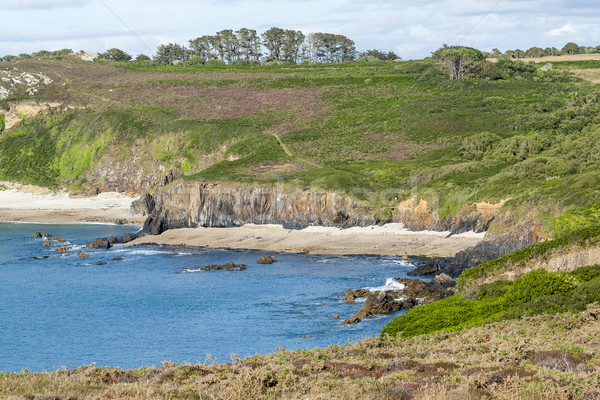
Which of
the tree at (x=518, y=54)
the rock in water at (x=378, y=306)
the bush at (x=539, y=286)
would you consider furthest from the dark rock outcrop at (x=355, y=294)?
the tree at (x=518, y=54)

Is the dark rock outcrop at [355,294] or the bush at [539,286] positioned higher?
the bush at [539,286]

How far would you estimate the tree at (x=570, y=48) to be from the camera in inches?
7677

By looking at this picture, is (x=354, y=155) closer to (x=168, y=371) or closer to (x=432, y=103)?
(x=432, y=103)

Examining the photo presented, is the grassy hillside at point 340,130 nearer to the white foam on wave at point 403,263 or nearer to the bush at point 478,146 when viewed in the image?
the bush at point 478,146

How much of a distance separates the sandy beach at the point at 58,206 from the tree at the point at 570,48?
5705 inches

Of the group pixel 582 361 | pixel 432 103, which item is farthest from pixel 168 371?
pixel 432 103

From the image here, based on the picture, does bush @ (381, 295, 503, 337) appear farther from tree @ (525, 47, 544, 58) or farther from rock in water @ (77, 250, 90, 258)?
tree @ (525, 47, 544, 58)

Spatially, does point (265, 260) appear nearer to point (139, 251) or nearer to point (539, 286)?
point (139, 251)

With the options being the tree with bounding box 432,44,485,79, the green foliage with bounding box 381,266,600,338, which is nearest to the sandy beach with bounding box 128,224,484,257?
the green foliage with bounding box 381,266,600,338

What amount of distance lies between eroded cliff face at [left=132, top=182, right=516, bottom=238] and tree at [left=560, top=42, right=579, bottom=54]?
139514 millimetres

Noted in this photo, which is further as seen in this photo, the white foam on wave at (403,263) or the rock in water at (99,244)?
the rock in water at (99,244)

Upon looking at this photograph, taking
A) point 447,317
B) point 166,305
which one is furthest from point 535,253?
point 166,305

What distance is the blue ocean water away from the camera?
45.7 m

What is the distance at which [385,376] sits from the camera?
20.3m
